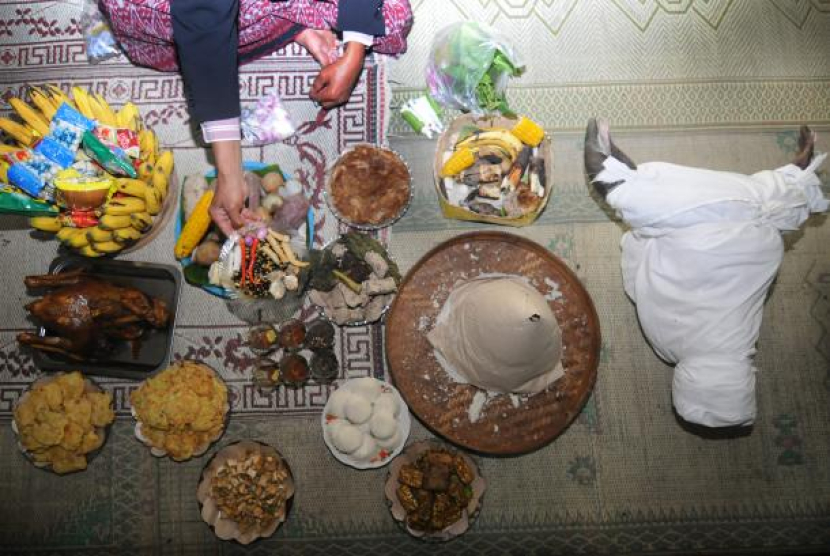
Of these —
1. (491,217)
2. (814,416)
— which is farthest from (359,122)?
(814,416)

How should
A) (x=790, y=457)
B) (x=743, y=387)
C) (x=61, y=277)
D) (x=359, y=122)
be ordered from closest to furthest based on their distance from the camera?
(x=743, y=387) → (x=61, y=277) → (x=790, y=457) → (x=359, y=122)

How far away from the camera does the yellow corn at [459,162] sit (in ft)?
6.49

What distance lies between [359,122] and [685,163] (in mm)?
1306

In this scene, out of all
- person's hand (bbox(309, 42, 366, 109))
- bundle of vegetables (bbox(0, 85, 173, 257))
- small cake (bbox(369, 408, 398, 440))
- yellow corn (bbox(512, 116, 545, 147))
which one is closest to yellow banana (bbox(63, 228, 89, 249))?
bundle of vegetables (bbox(0, 85, 173, 257))

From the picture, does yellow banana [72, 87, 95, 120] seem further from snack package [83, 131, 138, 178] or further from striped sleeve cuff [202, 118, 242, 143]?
striped sleeve cuff [202, 118, 242, 143]

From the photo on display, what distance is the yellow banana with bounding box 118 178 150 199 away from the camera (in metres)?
1.83

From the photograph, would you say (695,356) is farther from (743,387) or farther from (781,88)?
(781,88)

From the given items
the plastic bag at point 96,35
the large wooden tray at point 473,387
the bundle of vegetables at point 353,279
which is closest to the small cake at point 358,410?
the large wooden tray at point 473,387

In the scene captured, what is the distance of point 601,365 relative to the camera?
2061mm

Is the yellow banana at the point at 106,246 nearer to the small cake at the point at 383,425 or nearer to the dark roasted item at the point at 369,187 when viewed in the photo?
the dark roasted item at the point at 369,187

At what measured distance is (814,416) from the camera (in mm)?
2033

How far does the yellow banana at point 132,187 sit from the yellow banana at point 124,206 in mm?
23

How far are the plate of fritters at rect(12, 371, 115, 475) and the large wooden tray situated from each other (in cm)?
105

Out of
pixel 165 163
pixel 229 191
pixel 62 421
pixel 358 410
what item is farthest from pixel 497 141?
pixel 62 421
